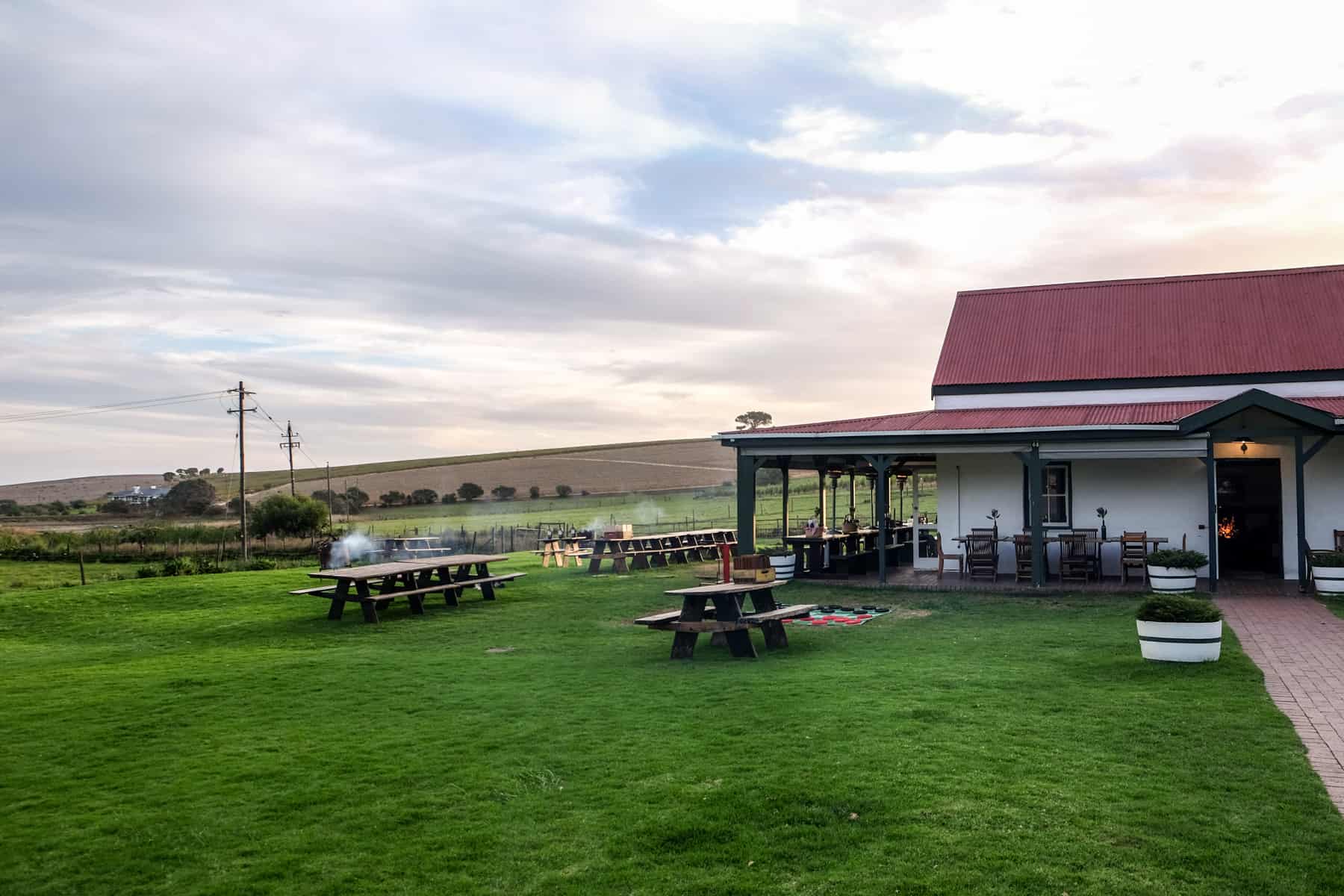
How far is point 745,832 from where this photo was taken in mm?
5355

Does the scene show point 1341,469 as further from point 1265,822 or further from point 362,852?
point 362,852

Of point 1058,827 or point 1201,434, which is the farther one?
point 1201,434

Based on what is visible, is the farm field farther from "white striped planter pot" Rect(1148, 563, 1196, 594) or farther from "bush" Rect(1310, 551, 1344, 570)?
"bush" Rect(1310, 551, 1344, 570)

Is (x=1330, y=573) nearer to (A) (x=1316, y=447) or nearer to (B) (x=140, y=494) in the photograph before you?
(A) (x=1316, y=447)

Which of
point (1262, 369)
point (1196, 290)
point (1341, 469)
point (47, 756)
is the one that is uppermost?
point (1196, 290)

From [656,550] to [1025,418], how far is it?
29.2 feet

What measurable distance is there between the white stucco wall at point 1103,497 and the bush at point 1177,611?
339 inches

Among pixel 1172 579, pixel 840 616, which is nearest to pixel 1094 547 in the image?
pixel 1172 579

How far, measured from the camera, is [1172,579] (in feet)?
47.9

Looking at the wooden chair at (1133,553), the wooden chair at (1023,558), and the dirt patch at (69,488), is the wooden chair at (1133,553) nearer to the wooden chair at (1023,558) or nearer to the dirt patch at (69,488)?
the wooden chair at (1023,558)

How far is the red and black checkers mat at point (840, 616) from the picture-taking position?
13.6 m

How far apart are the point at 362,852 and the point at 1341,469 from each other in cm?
1735

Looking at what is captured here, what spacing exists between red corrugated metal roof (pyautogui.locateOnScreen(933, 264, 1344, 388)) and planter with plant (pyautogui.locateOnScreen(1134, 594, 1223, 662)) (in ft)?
39.2

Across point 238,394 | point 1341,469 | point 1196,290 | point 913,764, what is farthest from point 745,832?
point 238,394
